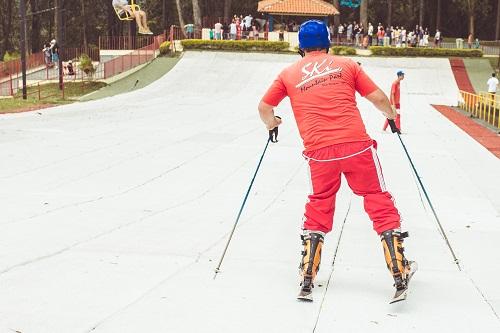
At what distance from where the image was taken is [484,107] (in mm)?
22266

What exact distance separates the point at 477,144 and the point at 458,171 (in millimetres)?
4342

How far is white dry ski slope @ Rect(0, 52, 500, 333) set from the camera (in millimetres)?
4676

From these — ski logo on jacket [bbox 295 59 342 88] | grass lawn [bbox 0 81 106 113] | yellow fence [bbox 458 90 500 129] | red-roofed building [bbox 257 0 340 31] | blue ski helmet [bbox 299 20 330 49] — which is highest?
red-roofed building [bbox 257 0 340 31]

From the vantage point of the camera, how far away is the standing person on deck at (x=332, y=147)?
494cm

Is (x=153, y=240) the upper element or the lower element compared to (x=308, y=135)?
lower

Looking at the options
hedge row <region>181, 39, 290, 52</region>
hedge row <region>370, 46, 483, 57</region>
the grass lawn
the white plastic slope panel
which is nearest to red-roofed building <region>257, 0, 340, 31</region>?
hedge row <region>181, 39, 290, 52</region>

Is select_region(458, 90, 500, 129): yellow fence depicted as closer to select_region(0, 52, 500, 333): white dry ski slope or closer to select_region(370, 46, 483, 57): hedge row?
select_region(0, 52, 500, 333): white dry ski slope

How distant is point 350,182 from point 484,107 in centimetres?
1845

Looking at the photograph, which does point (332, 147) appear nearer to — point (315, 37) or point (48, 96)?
point (315, 37)

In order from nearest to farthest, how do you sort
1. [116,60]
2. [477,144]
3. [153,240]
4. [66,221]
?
[153,240], [66,221], [477,144], [116,60]

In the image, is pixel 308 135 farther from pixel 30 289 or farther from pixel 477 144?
pixel 477 144

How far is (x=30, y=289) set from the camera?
16.8 ft

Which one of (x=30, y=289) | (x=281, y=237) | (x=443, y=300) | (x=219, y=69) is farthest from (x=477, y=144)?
(x=219, y=69)

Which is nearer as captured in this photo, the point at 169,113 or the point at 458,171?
the point at 458,171
